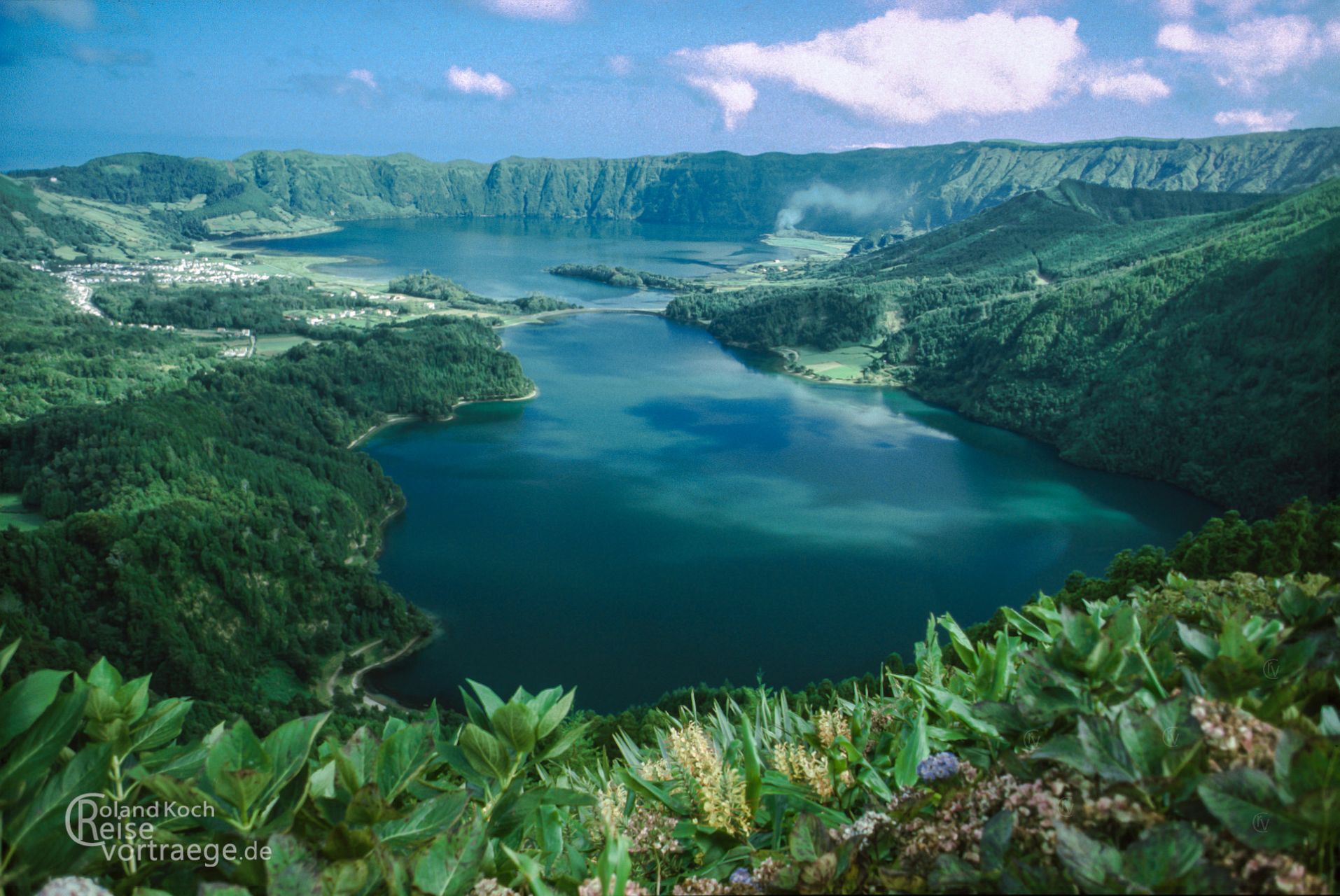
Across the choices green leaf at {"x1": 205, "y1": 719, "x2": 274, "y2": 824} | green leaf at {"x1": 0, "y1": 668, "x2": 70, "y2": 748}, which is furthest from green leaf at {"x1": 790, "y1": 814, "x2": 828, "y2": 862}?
green leaf at {"x1": 0, "y1": 668, "x2": 70, "y2": 748}

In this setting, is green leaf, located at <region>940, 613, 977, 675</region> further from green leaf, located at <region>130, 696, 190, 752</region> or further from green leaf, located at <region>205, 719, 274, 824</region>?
green leaf, located at <region>130, 696, 190, 752</region>

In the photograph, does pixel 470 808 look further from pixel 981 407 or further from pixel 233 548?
pixel 981 407

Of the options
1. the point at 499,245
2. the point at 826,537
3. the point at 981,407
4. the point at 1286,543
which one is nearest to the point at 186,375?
the point at 826,537

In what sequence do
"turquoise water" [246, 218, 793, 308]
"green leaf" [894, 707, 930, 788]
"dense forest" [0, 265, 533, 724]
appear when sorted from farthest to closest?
"turquoise water" [246, 218, 793, 308] < "dense forest" [0, 265, 533, 724] < "green leaf" [894, 707, 930, 788]

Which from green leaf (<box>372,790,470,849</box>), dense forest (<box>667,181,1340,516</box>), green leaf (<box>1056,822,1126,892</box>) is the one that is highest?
green leaf (<box>1056,822,1126,892</box>)

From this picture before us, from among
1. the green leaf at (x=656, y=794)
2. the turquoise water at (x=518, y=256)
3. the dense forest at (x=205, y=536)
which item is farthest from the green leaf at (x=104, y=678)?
the turquoise water at (x=518, y=256)
